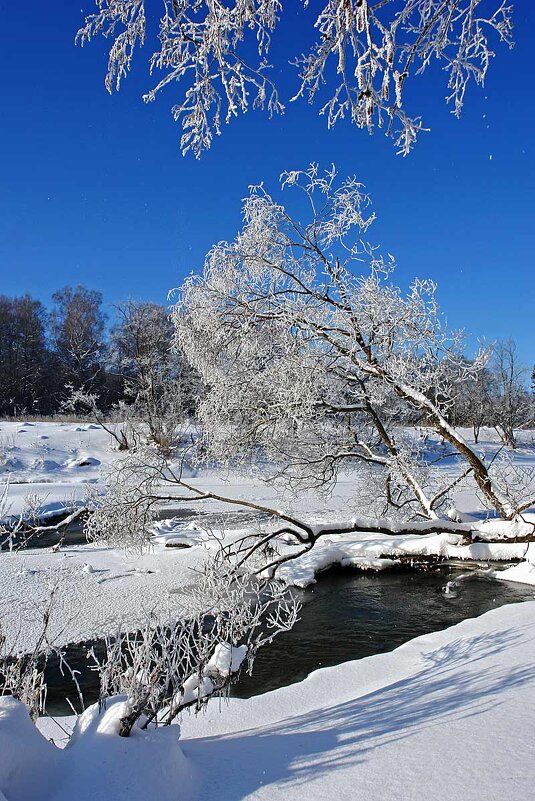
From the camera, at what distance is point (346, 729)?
2891 mm

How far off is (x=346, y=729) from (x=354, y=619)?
397cm

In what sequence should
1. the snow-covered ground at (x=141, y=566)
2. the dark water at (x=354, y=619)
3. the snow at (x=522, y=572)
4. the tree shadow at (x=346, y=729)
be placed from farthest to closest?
the snow at (x=522, y=572), the snow-covered ground at (x=141, y=566), the dark water at (x=354, y=619), the tree shadow at (x=346, y=729)

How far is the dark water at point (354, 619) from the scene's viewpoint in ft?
16.6

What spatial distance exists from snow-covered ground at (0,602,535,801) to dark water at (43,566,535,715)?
1.62 meters

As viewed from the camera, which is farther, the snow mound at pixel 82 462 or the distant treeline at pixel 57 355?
the distant treeline at pixel 57 355

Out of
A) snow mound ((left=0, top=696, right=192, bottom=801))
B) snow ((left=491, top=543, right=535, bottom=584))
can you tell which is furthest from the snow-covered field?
snow ((left=491, top=543, right=535, bottom=584))

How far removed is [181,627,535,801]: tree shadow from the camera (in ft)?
7.78

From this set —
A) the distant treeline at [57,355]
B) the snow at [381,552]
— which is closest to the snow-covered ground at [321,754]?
the snow at [381,552]

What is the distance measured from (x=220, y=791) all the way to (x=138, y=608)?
16.5ft

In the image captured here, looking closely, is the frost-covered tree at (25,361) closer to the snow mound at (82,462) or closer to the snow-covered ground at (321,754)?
the snow mound at (82,462)

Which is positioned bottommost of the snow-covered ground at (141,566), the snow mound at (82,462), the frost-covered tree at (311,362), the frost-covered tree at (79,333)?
the snow-covered ground at (141,566)

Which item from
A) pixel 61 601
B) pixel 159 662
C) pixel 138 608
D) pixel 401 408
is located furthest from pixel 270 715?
pixel 401 408

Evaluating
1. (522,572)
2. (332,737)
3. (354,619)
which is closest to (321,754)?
(332,737)

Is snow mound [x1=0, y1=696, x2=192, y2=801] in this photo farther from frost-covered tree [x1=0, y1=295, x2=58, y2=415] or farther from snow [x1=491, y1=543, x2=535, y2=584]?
frost-covered tree [x1=0, y1=295, x2=58, y2=415]
